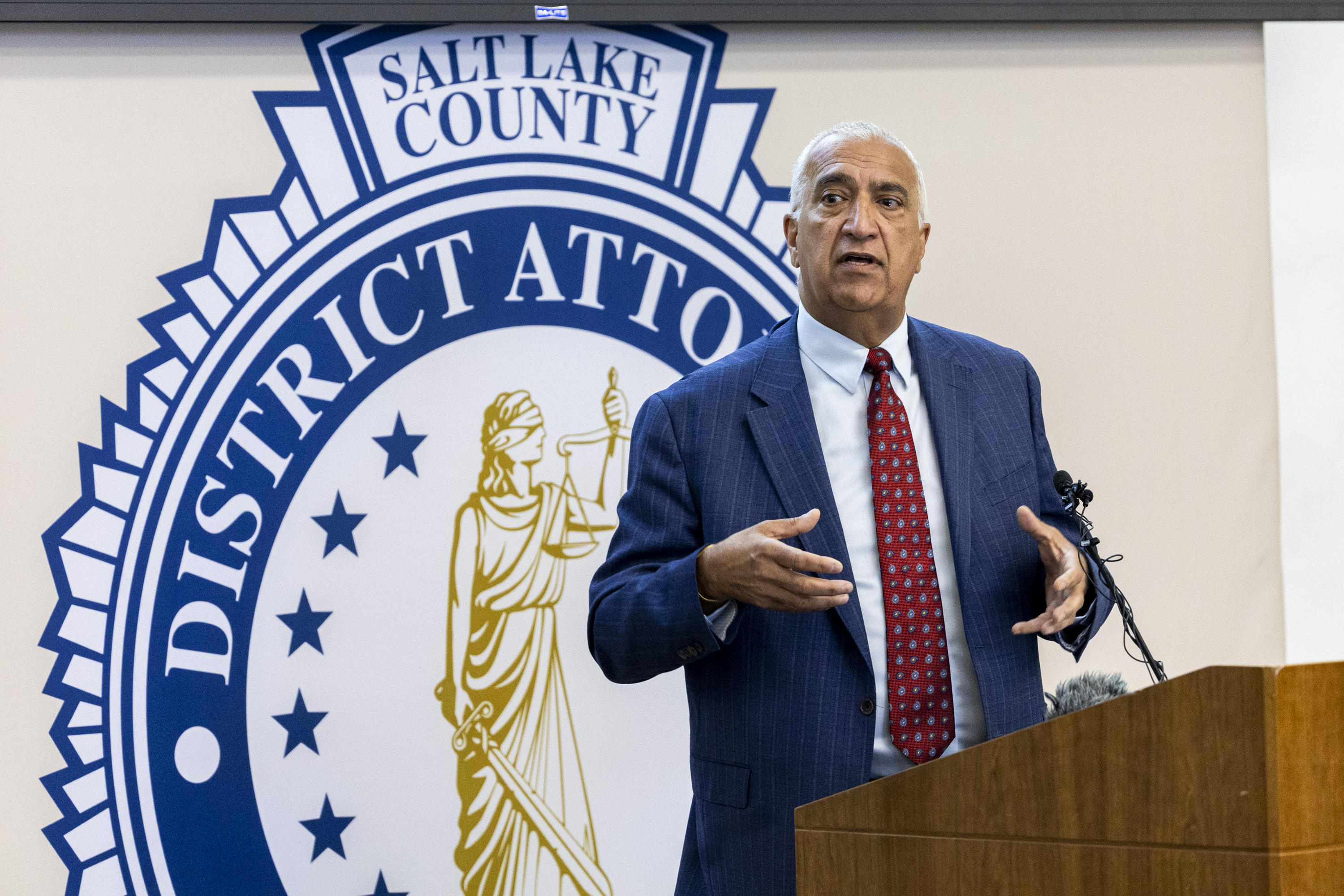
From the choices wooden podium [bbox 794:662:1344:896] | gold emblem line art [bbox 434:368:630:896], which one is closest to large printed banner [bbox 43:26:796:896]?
gold emblem line art [bbox 434:368:630:896]

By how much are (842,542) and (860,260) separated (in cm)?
47

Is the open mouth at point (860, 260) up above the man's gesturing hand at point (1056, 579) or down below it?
above

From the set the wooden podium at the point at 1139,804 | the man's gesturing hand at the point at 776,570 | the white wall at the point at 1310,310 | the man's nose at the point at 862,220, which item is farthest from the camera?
the white wall at the point at 1310,310

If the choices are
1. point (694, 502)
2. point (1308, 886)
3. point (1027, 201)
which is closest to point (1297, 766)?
point (1308, 886)

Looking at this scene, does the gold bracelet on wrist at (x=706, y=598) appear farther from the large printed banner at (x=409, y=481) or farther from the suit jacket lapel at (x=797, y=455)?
the large printed banner at (x=409, y=481)

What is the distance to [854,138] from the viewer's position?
1794mm

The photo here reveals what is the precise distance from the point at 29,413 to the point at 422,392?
3.13 ft

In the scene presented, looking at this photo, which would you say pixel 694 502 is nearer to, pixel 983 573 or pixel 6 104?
pixel 983 573

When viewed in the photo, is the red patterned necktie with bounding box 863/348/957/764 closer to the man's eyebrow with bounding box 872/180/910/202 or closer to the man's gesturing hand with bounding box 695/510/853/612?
the man's gesturing hand with bounding box 695/510/853/612

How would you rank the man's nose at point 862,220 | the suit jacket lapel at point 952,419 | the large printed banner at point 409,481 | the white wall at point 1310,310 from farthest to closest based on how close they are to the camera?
the white wall at point 1310,310
the large printed banner at point 409,481
the man's nose at point 862,220
the suit jacket lapel at point 952,419

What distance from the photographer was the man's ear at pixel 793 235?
6.08 feet

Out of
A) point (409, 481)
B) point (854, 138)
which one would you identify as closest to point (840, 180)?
point (854, 138)

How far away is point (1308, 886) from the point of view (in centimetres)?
88

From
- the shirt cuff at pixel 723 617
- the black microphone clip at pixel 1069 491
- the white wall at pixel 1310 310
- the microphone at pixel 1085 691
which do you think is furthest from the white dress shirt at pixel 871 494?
the white wall at pixel 1310 310
